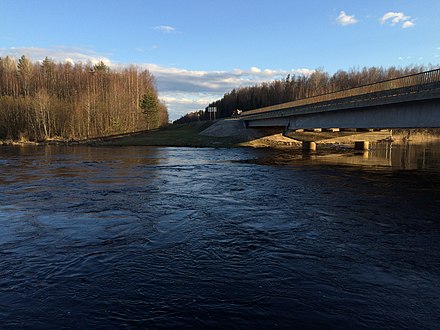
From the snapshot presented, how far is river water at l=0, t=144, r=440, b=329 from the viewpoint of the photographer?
771cm

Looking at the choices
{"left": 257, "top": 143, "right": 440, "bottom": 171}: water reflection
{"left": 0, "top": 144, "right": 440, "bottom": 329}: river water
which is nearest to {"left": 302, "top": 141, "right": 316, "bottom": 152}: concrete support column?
{"left": 257, "top": 143, "right": 440, "bottom": 171}: water reflection

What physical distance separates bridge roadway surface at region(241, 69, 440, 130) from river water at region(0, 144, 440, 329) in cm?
905

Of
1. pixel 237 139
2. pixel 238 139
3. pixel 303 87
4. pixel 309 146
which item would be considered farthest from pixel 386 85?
pixel 303 87

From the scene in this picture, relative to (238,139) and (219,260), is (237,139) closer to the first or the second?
(238,139)

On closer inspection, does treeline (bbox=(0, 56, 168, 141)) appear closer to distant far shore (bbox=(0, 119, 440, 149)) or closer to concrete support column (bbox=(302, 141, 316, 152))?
distant far shore (bbox=(0, 119, 440, 149))

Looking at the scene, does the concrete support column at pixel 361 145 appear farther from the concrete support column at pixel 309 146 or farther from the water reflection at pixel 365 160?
the concrete support column at pixel 309 146

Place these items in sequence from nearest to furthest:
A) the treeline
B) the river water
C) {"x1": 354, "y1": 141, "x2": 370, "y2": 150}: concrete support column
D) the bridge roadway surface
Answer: the river water → the bridge roadway surface → {"x1": 354, "y1": 141, "x2": 370, "y2": 150}: concrete support column → the treeline

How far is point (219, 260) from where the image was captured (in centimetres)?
1063

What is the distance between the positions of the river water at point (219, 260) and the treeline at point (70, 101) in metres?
82.9

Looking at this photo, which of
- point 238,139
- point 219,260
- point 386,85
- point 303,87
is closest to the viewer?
point 219,260

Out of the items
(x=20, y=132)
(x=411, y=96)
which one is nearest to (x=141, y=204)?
(x=411, y=96)

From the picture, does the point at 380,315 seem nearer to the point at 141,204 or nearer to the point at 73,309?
the point at 73,309

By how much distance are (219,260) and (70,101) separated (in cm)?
10867

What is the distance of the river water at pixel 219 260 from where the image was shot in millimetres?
7711
